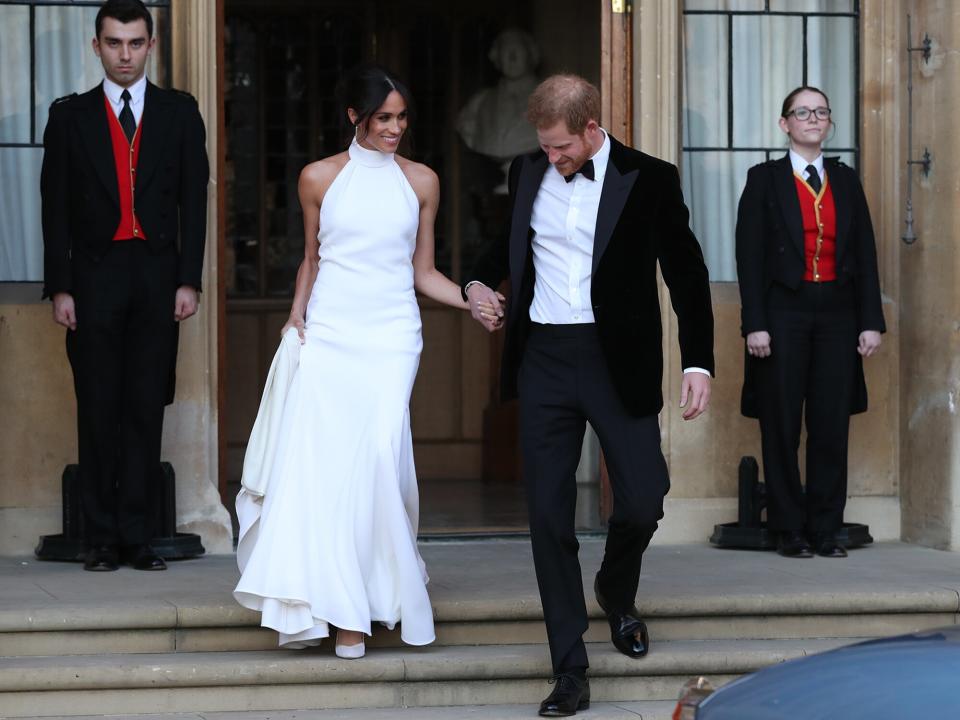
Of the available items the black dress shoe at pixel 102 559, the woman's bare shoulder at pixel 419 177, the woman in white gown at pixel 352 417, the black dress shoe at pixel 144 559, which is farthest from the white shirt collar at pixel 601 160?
the black dress shoe at pixel 102 559

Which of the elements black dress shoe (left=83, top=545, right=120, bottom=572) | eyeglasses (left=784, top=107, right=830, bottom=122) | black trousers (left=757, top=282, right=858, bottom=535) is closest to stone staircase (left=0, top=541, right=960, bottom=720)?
black dress shoe (left=83, top=545, right=120, bottom=572)

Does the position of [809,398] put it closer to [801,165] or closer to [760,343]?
[760,343]

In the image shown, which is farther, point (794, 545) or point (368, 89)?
point (794, 545)

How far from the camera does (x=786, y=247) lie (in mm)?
8336

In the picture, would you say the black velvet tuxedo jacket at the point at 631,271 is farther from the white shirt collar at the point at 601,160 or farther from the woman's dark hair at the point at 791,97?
the woman's dark hair at the point at 791,97

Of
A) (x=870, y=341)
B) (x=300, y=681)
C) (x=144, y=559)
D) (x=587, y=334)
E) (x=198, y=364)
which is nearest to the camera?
(x=587, y=334)

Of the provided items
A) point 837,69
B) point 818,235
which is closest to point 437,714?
point 818,235

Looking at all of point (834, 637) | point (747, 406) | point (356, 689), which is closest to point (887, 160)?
point (747, 406)

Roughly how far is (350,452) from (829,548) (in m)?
2.79

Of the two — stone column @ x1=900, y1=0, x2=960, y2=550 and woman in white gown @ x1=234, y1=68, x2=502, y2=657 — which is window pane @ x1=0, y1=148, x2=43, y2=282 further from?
stone column @ x1=900, y1=0, x2=960, y2=550

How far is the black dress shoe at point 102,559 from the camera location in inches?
303

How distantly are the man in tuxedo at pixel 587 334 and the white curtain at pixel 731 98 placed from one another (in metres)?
2.96

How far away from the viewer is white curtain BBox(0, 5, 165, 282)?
336 inches

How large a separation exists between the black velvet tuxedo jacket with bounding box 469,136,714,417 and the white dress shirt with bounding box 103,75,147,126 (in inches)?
92.1
